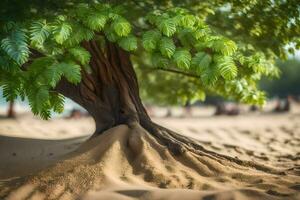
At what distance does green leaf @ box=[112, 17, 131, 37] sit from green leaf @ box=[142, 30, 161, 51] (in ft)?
0.97

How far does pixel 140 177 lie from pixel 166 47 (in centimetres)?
182

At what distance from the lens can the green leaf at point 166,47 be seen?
5.80 meters

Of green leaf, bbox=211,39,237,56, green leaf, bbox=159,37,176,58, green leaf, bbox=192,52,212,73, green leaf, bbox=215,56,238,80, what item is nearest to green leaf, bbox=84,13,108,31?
green leaf, bbox=159,37,176,58

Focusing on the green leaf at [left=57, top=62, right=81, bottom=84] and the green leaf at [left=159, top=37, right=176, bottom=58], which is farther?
the green leaf at [left=159, top=37, right=176, bottom=58]

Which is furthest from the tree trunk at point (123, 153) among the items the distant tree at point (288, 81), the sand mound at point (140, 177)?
the distant tree at point (288, 81)

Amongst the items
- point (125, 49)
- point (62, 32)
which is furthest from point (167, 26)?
point (62, 32)

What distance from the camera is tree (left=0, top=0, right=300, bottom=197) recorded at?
561cm

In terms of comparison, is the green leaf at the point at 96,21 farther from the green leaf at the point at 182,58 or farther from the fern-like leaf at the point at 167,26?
the green leaf at the point at 182,58

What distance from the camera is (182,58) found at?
5.83m

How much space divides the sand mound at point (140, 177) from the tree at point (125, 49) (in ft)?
0.99

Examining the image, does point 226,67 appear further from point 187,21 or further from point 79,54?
point 79,54

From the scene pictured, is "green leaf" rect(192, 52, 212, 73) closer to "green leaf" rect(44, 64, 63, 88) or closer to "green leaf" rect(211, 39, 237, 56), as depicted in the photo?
"green leaf" rect(211, 39, 237, 56)

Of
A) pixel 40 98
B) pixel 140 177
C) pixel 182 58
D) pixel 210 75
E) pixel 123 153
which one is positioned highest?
→ pixel 182 58

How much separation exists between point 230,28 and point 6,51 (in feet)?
15.0
